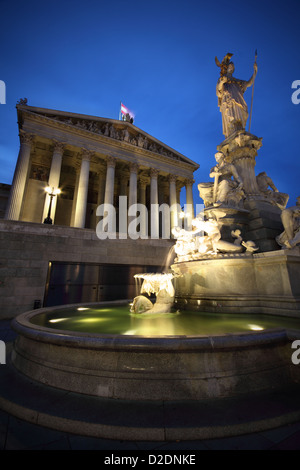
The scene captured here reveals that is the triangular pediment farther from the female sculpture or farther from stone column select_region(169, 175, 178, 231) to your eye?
the female sculpture

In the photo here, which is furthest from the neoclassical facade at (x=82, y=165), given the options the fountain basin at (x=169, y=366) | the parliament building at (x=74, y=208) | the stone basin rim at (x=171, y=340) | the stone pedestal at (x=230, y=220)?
the fountain basin at (x=169, y=366)

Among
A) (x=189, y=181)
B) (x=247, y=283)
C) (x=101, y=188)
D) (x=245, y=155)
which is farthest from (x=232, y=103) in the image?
(x=189, y=181)

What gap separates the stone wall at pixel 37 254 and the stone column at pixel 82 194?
9.09m

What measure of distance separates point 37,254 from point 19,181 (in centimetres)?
1291

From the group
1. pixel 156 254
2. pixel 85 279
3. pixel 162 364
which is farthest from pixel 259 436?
pixel 156 254

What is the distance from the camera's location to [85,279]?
1398 cm

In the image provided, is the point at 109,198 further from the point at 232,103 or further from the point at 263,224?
the point at 263,224

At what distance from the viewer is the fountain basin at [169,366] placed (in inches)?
108

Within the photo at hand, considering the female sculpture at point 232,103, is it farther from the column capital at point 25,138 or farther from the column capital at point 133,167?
the column capital at point 25,138

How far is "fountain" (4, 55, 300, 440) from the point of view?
2.75 metres

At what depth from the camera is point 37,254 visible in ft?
42.7

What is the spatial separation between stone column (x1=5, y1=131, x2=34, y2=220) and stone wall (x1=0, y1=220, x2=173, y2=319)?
8881 millimetres

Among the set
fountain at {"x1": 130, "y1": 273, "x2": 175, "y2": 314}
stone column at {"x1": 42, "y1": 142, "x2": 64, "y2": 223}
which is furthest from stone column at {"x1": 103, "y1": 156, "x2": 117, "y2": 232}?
fountain at {"x1": 130, "y1": 273, "x2": 175, "y2": 314}
